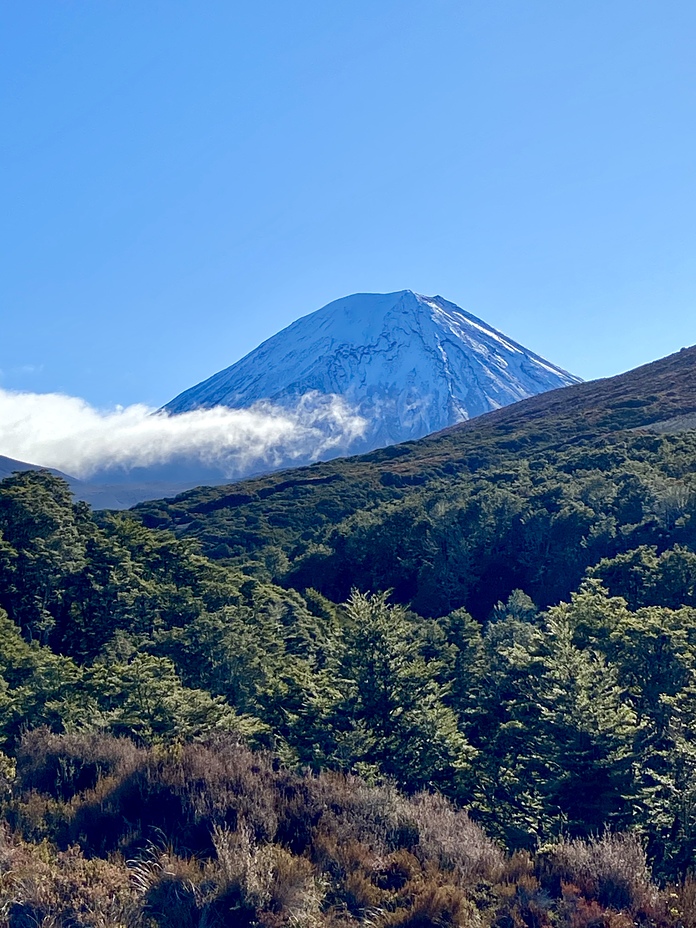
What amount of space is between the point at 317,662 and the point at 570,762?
46.0 ft

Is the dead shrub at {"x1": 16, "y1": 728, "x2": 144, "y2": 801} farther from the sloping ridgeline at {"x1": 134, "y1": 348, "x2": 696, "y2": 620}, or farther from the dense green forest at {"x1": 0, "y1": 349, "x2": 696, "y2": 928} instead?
the sloping ridgeline at {"x1": 134, "y1": 348, "x2": 696, "y2": 620}

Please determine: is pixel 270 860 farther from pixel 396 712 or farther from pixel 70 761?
pixel 396 712

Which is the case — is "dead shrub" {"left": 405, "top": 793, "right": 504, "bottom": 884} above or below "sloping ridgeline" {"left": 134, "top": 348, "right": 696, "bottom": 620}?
below

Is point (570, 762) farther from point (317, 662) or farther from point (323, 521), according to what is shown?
point (323, 521)

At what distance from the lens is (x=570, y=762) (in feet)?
46.4

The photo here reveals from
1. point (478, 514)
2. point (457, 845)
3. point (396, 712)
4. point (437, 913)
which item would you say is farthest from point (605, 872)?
point (478, 514)

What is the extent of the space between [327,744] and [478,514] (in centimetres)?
3166

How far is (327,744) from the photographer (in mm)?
16188

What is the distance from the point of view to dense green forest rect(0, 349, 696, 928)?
10.1 m

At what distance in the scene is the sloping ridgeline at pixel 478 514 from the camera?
4072 centimetres

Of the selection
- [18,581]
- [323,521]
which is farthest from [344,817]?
[323,521]

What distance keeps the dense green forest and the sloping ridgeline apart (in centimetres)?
167

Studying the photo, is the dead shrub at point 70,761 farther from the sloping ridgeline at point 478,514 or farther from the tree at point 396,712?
the sloping ridgeline at point 478,514

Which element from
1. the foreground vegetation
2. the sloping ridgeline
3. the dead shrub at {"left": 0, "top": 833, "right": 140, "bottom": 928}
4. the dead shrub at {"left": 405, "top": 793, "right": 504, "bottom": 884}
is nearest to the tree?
the foreground vegetation
